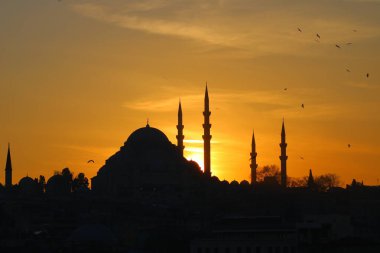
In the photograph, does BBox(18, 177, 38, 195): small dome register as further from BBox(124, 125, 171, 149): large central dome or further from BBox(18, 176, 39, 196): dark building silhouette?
BBox(124, 125, 171, 149): large central dome

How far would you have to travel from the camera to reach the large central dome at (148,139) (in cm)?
18500

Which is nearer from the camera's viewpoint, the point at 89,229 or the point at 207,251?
the point at 207,251

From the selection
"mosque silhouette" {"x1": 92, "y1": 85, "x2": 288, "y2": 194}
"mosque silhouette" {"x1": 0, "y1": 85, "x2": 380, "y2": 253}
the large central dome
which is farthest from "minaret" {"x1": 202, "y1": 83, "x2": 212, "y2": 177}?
the large central dome

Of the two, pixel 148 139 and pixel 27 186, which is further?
pixel 27 186

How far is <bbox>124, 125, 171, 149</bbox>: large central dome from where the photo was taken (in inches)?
7283

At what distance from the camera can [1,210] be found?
160 meters

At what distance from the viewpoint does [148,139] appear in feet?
609

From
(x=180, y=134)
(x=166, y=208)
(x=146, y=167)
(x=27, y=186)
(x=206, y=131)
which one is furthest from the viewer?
(x=27, y=186)

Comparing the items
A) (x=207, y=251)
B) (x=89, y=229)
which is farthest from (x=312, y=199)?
(x=207, y=251)

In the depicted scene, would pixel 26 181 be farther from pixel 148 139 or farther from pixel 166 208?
pixel 166 208

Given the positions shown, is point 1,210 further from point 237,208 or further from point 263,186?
point 263,186

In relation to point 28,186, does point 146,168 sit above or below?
above

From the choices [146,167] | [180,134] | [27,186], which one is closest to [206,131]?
[180,134]

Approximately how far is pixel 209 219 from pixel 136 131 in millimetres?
34672
